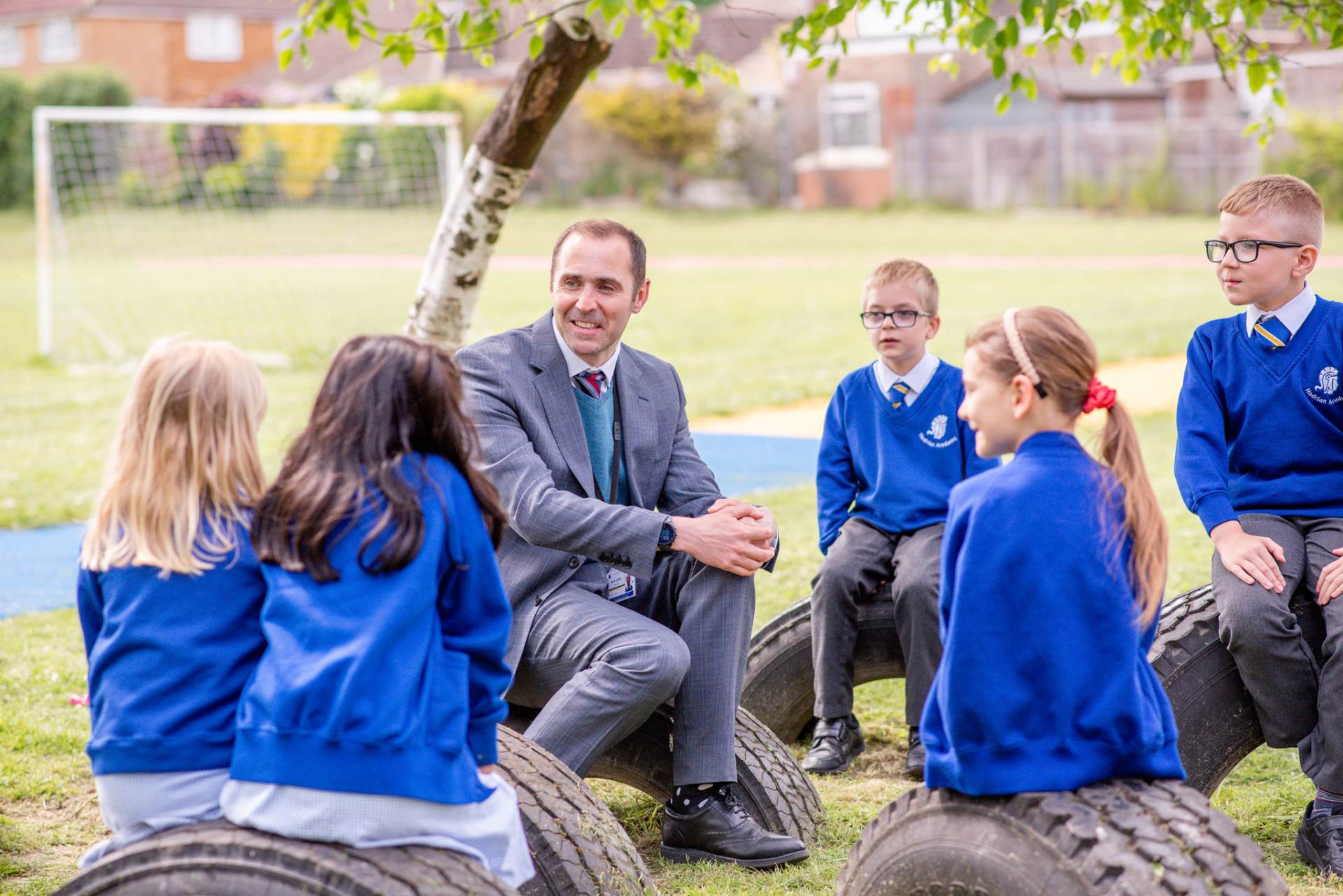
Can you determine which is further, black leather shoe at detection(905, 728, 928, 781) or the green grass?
black leather shoe at detection(905, 728, 928, 781)

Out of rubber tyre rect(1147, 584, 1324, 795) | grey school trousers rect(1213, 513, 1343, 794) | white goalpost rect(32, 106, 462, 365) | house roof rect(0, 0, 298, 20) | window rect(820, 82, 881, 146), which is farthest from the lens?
house roof rect(0, 0, 298, 20)

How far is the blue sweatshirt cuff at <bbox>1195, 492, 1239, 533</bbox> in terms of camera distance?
151 inches

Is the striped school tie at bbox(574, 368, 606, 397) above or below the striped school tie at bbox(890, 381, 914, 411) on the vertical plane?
above

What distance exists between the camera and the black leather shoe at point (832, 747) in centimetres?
458

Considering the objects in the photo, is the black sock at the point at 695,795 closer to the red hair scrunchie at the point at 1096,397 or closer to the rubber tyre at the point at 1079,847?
the rubber tyre at the point at 1079,847

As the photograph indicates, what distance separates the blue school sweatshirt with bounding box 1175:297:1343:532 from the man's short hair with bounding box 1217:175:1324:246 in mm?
234

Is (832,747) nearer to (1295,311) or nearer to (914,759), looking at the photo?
(914,759)

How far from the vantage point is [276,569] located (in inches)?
99.3

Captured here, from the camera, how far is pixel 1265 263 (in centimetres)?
391

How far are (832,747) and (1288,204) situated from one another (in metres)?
2.12

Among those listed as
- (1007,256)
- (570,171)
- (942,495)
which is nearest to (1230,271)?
(942,495)

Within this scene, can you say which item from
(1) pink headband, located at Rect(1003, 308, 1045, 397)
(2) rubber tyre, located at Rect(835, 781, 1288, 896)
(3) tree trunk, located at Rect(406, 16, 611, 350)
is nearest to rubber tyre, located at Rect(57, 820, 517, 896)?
(2) rubber tyre, located at Rect(835, 781, 1288, 896)

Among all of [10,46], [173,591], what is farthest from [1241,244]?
[10,46]

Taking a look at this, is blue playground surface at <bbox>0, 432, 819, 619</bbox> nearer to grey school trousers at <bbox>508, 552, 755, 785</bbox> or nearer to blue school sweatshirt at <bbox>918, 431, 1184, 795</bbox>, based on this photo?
grey school trousers at <bbox>508, 552, 755, 785</bbox>
